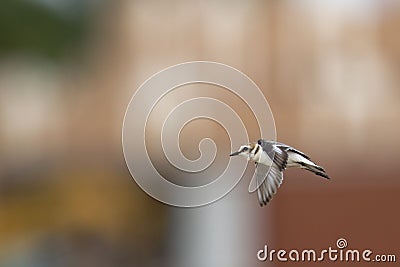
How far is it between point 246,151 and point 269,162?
0.7 inches

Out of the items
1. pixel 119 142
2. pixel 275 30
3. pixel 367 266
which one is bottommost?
pixel 367 266

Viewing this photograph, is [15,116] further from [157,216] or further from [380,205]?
[380,205]

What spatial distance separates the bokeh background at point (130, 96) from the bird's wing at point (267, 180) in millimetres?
302

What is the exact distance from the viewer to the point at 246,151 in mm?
482

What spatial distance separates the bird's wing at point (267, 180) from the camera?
18.5 inches

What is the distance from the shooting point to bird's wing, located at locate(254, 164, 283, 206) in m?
0.47

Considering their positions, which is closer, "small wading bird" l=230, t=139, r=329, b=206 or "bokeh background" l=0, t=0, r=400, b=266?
"small wading bird" l=230, t=139, r=329, b=206

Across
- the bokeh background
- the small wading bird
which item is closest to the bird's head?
the small wading bird

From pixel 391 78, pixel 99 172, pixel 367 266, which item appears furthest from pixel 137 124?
pixel 99 172

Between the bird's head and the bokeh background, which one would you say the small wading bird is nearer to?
the bird's head

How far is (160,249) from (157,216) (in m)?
0.09

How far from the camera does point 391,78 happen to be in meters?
0.96

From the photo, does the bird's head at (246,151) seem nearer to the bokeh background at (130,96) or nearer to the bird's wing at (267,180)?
the bird's wing at (267,180)

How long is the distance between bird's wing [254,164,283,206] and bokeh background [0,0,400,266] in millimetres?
302
